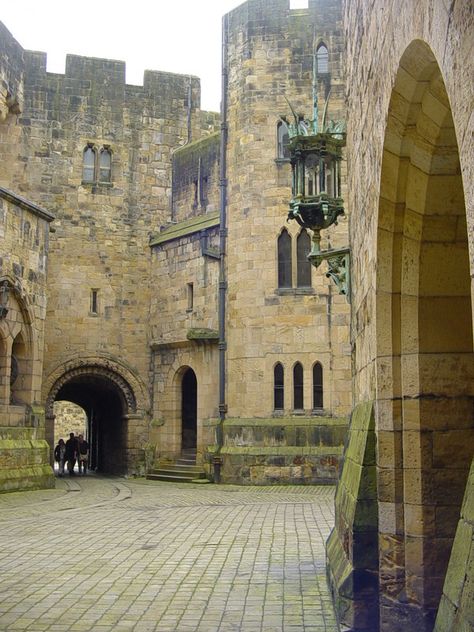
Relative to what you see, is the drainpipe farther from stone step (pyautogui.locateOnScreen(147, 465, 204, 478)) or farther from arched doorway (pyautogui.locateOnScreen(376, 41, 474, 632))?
arched doorway (pyautogui.locateOnScreen(376, 41, 474, 632))

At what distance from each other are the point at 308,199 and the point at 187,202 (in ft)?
52.8

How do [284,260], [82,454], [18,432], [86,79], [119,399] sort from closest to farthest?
[18,432] < [284,260] < [86,79] < [119,399] < [82,454]

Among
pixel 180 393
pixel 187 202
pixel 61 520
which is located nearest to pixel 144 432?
pixel 180 393

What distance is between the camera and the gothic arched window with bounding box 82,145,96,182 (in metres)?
25.2

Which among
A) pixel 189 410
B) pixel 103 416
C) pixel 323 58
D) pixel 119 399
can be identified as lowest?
pixel 103 416

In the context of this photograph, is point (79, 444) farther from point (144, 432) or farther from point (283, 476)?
point (283, 476)

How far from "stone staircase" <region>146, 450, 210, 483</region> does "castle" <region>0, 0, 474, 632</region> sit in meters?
0.42

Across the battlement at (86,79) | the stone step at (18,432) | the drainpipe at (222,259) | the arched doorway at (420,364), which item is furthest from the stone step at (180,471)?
the arched doorway at (420,364)

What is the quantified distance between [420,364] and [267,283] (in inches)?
591

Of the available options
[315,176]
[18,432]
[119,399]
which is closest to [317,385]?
[18,432]

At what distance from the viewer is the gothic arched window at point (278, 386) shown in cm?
1983

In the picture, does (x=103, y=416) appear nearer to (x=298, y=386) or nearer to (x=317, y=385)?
(x=298, y=386)

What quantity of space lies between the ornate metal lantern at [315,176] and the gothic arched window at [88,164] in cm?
1628

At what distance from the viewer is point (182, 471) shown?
72.6 ft
